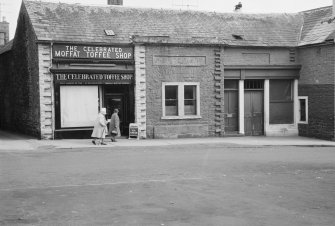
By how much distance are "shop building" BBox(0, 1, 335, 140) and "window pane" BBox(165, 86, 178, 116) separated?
5 cm

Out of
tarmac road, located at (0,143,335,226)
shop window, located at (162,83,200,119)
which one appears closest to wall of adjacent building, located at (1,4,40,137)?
tarmac road, located at (0,143,335,226)

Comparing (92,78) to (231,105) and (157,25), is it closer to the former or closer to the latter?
(157,25)

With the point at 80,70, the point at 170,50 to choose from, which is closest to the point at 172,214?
the point at 80,70

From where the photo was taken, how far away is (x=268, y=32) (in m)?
27.6

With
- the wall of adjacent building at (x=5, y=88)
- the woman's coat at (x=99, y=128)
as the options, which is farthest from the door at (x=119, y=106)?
the wall of adjacent building at (x=5, y=88)

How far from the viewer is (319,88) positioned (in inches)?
1015

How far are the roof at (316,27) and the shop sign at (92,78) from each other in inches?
390

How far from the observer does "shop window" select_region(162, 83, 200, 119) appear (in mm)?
25062

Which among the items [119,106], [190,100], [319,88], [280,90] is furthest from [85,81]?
[319,88]

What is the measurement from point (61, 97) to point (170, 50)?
19.4 feet

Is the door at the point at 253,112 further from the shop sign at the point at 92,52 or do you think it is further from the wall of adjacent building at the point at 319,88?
the shop sign at the point at 92,52

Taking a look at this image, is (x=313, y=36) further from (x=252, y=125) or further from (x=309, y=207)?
(x=309, y=207)

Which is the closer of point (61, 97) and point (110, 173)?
point (110, 173)

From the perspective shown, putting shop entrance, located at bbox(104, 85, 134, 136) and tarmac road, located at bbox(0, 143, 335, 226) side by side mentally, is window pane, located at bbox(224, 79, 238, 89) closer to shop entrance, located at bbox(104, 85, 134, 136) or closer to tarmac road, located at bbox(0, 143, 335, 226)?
shop entrance, located at bbox(104, 85, 134, 136)
